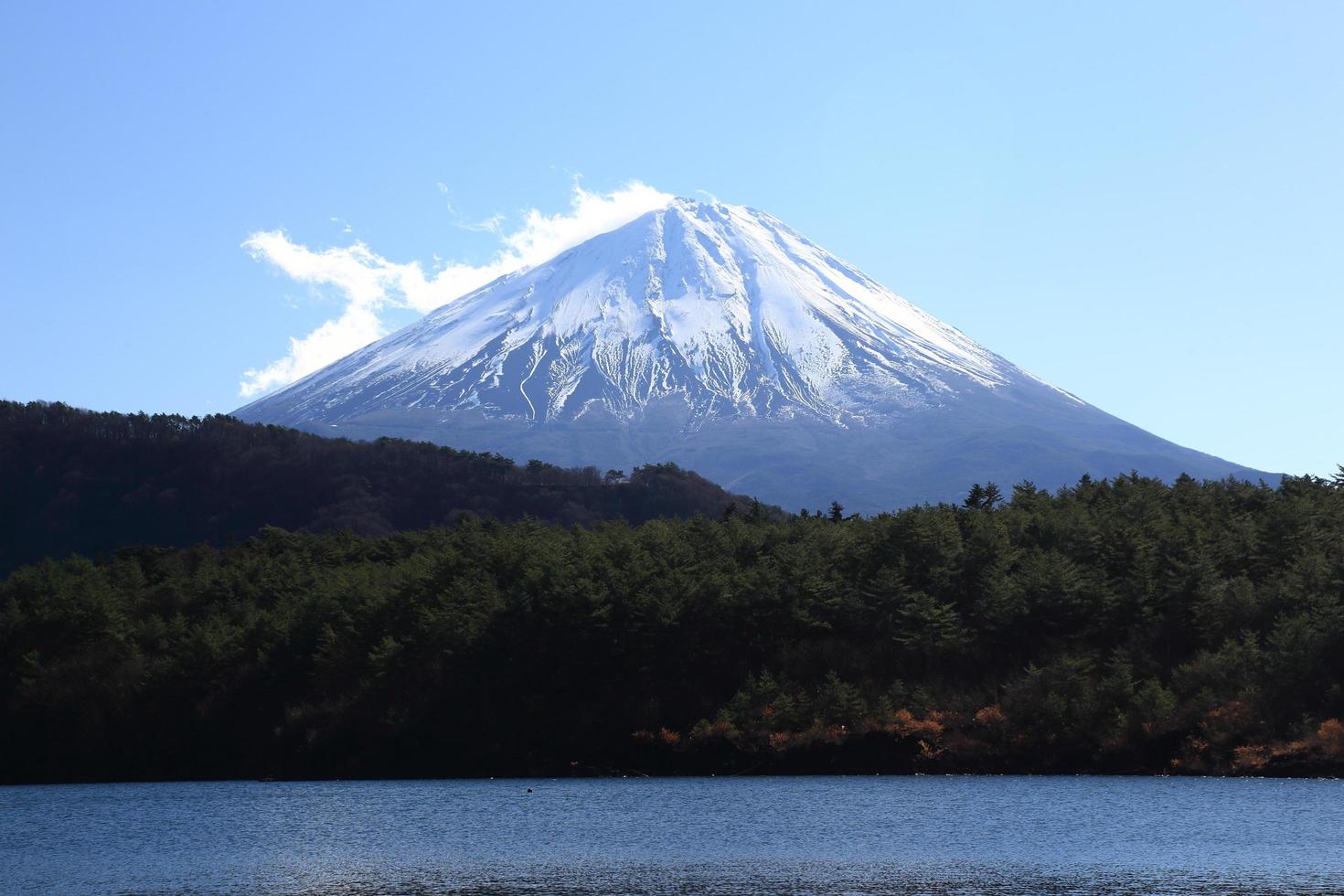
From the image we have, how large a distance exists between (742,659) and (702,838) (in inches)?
870

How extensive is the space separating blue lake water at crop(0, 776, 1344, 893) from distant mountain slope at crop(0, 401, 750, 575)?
81.4m

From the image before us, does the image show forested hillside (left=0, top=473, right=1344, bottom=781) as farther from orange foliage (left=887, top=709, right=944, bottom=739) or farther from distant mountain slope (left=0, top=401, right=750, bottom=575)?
distant mountain slope (left=0, top=401, right=750, bottom=575)

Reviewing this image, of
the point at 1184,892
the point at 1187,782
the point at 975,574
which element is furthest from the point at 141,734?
the point at 1184,892

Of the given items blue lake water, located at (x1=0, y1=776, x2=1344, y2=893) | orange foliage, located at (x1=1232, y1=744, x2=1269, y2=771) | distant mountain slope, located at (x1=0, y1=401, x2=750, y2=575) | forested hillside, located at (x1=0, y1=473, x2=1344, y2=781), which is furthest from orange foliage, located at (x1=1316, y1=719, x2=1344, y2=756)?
distant mountain slope, located at (x1=0, y1=401, x2=750, y2=575)

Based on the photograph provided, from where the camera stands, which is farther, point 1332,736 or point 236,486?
point 236,486

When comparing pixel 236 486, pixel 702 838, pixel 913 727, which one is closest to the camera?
pixel 702 838

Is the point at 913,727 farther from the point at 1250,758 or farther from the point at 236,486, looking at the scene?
the point at 236,486

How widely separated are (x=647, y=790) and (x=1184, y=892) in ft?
74.0

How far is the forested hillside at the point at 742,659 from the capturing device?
52906 mm

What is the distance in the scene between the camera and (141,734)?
58.9 m

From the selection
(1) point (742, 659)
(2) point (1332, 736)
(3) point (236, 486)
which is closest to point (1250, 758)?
(2) point (1332, 736)

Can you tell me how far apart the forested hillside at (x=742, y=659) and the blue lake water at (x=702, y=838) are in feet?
14.8

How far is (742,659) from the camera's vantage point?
58375mm

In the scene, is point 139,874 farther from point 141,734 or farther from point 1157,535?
point 1157,535
